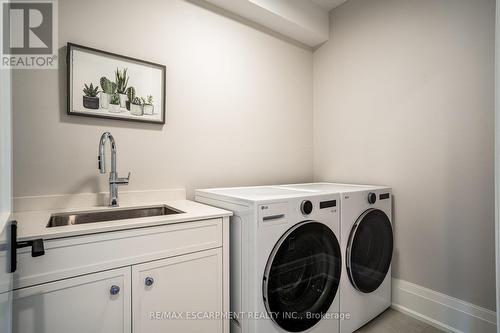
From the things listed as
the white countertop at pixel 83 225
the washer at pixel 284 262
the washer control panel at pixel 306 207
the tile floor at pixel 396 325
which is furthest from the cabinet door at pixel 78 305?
the tile floor at pixel 396 325

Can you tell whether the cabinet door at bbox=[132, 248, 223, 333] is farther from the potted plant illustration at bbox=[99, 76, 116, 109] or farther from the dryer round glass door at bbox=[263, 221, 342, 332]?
the potted plant illustration at bbox=[99, 76, 116, 109]

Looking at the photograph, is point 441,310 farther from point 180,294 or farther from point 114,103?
point 114,103

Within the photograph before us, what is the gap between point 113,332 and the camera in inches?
41.3

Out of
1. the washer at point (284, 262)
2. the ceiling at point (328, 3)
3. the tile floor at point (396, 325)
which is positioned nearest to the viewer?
the washer at point (284, 262)

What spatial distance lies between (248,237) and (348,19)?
2.26m

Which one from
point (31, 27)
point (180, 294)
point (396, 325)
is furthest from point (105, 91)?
point (396, 325)

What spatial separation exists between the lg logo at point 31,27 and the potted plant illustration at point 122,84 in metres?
0.35

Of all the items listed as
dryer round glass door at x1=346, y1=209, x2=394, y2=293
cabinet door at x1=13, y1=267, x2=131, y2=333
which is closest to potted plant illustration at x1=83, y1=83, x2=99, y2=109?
cabinet door at x1=13, y1=267, x2=131, y2=333

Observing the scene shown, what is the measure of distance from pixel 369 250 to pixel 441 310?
0.62 meters

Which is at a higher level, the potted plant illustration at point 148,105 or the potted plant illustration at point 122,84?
the potted plant illustration at point 122,84

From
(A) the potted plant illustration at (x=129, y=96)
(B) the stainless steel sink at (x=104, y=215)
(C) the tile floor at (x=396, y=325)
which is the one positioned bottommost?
(C) the tile floor at (x=396, y=325)

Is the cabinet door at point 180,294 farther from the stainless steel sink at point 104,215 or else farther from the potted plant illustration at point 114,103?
the potted plant illustration at point 114,103

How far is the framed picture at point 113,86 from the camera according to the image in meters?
1.45

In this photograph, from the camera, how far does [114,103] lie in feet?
5.13
